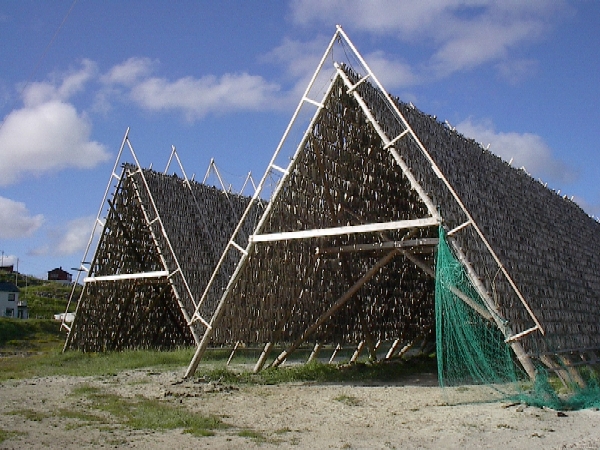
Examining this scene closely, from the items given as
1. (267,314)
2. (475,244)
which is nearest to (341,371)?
(267,314)

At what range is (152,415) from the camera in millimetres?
8656

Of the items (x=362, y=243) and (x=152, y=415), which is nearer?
(x=152, y=415)

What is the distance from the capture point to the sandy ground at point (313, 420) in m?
6.95

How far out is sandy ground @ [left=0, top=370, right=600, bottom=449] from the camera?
6953 mm

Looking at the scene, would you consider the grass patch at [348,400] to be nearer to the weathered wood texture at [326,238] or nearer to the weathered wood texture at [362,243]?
the weathered wood texture at [362,243]

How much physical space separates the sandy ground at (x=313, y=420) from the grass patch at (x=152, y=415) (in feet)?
0.60

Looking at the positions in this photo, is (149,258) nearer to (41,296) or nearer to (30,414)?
(30,414)

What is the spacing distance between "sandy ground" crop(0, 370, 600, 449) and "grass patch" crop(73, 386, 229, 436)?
182 mm

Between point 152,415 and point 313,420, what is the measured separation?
83.1 inches

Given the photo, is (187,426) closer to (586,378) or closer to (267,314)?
(267,314)

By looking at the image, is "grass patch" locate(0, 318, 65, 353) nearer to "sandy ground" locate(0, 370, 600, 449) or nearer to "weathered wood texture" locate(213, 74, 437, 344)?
"weathered wood texture" locate(213, 74, 437, 344)

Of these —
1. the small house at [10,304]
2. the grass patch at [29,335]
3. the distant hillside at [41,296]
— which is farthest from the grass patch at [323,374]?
the small house at [10,304]

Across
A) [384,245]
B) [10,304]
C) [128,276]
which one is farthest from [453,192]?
[10,304]

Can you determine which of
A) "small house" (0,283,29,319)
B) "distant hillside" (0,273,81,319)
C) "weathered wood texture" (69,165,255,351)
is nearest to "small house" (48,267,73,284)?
"distant hillside" (0,273,81,319)
